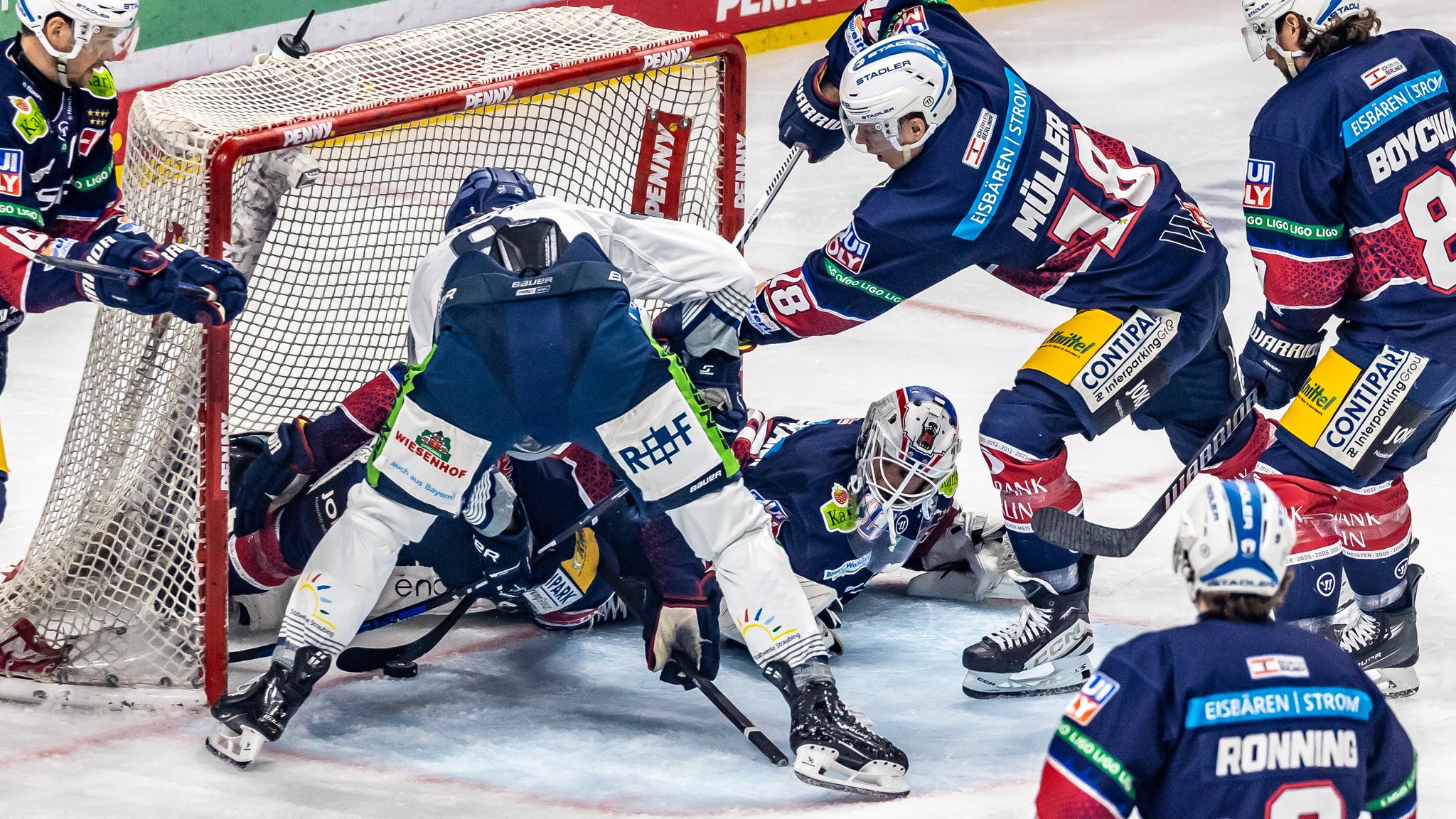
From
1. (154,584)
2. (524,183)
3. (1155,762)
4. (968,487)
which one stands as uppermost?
(524,183)

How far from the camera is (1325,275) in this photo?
4199 millimetres

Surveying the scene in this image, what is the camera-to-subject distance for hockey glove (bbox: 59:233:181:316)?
3.81 metres

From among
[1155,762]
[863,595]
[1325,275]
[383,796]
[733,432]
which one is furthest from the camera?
[863,595]

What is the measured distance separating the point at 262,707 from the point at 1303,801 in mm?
2153

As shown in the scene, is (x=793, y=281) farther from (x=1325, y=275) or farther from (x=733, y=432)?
(x=1325, y=275)

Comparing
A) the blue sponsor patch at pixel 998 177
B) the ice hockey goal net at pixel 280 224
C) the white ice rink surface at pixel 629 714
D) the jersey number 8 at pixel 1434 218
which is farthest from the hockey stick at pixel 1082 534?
the ice hockey goal net at pixel 280 224

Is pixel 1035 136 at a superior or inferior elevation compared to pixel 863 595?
superior

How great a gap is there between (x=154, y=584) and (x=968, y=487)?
2.44m

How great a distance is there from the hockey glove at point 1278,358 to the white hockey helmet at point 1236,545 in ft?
6.59

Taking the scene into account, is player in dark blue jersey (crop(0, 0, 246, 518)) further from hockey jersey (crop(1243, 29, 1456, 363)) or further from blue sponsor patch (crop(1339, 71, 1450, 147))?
blue sponsor patch (crop(1339, 71, 1450, 147))

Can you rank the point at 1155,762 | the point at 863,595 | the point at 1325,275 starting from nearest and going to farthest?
the point at 1155,762, the point at 1325,275, the point at 863,595

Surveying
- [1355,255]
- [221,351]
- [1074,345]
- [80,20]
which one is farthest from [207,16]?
[1355,255]

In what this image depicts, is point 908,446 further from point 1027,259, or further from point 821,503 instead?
point 1027,259

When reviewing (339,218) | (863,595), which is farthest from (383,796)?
(339,218)
